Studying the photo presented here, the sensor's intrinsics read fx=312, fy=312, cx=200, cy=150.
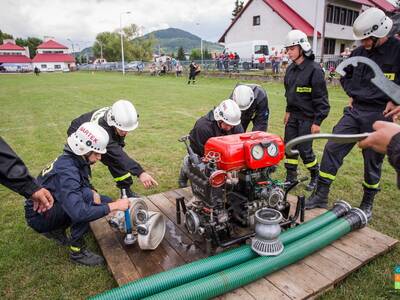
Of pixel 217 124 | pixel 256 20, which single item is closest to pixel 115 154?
pixel 217 124

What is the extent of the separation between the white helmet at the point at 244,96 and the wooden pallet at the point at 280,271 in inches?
68.5

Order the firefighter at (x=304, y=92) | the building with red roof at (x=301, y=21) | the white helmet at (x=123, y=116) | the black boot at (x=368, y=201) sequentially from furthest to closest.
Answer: the building with red roof at (x=301, y=21) < the firefighter at (x=304, y=92) < the black boot at (x=368, y=201) < the white helmet at (x=123, y=116)

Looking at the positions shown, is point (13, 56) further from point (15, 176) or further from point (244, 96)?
point (15, 176)

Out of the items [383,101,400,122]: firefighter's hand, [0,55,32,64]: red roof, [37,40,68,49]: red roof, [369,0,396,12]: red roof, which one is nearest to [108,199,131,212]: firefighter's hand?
[383,101,400,122]: firefighter's hand

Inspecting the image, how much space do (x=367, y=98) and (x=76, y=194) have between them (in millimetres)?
3090

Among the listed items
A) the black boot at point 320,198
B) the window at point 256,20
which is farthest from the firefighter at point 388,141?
the window at point 256,20

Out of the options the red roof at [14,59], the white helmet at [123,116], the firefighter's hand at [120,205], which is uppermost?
the red roof at [14,59]

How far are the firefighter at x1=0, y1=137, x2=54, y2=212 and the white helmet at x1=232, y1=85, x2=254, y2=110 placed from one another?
8.39ft

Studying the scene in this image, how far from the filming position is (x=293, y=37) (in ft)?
12.7

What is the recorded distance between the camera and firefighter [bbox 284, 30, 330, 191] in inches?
155

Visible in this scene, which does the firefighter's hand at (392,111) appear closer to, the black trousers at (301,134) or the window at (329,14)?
the black trousers at (301,134)

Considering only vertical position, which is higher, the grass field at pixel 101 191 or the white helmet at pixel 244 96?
the white helmet at pixel 244 96

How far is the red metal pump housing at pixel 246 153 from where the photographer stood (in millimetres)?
2566

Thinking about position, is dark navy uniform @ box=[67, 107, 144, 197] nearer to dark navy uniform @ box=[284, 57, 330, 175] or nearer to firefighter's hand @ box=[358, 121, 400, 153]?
dark navy uniform @ box=[284, 57, 330, 175]
